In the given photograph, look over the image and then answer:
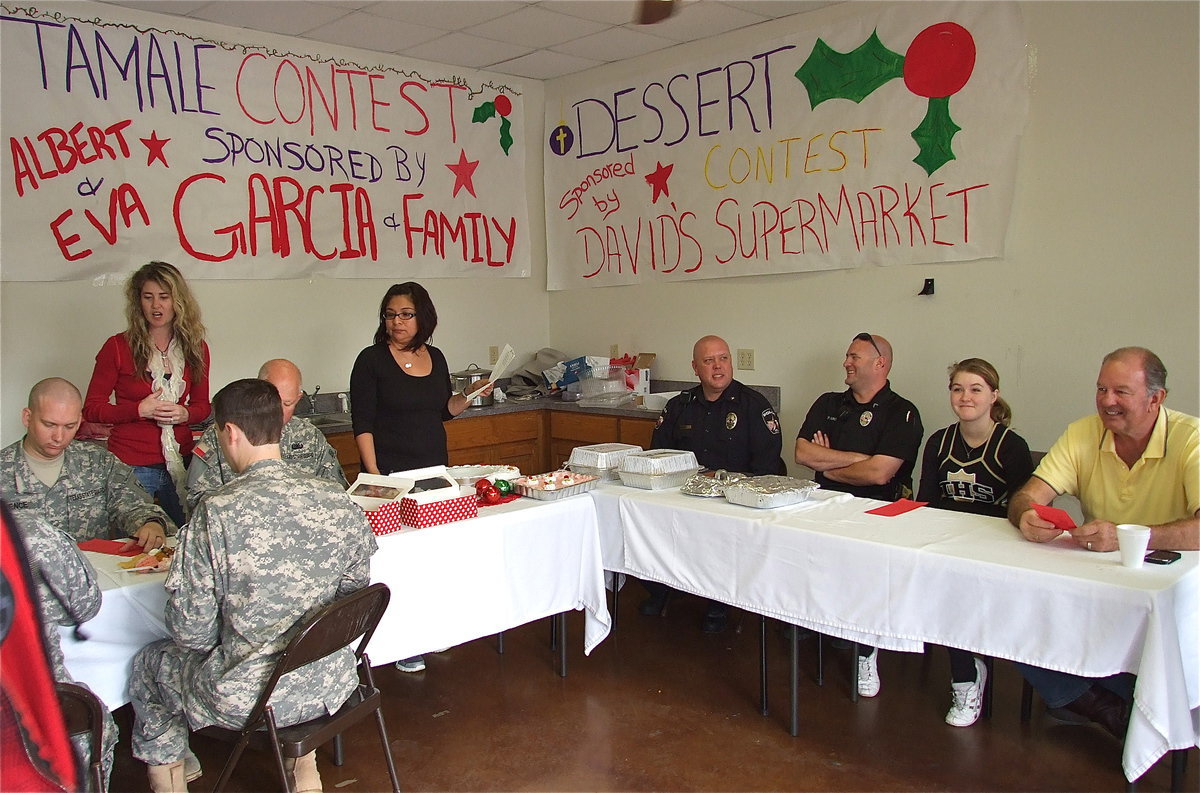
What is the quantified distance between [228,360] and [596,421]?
171 centimetres

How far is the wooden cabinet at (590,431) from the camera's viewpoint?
4523 mm

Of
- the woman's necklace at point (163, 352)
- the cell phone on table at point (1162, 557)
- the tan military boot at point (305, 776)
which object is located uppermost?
the woman's necklace at point (163, 352)

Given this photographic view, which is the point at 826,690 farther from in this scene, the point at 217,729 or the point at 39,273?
the point at 39,273

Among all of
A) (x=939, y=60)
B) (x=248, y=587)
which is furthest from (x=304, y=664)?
(x=939, y=60)

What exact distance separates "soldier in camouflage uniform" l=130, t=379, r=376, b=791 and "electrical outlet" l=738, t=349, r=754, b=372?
2.70 metres

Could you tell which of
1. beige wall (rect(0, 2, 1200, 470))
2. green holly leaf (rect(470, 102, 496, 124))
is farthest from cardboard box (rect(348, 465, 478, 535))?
green holly leaf (rect(470, 102, 496, 124))

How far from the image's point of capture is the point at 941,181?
3777 millimetres

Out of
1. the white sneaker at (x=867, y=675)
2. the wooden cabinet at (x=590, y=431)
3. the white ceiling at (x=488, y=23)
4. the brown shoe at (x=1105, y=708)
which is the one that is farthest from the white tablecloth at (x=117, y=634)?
the white ceiling at (x=488, y=23)

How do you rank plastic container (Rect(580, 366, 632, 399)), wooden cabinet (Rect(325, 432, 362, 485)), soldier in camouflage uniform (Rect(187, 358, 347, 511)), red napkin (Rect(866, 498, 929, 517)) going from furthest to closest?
1. plastic container (Rect(580, 366, 632, 399))
2. wooden cabinet (Rect(325, 432, 362, 485))
3. soldier in camouflage uniform (Rect(187, 358, 347, 511))
4. red napkin (Rect(866, 498, 929, 517))

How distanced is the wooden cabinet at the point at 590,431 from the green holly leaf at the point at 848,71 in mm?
1601

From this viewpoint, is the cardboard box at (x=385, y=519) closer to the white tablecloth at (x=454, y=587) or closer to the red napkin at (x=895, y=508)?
the white tablecloth at (x=454, y=587)

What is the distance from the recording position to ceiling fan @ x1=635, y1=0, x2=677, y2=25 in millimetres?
2629

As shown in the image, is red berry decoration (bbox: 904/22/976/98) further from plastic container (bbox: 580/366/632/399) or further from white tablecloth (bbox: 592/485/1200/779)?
plastic container (bbox: 580/366/632/399)

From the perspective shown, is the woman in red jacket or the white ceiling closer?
the woman in red jacket
